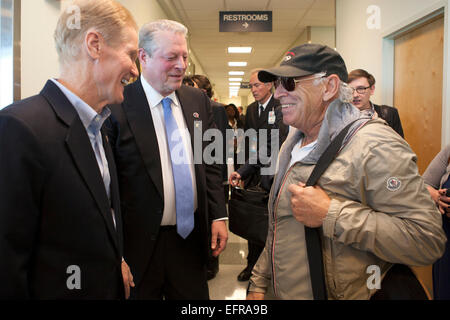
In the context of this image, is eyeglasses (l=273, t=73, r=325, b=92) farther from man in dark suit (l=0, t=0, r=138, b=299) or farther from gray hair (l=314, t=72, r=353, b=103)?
man in dark suit (l=0, t=0, r=138, b=299)

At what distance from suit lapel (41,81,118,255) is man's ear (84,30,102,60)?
159mm

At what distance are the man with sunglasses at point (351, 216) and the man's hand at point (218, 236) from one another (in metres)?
0.57

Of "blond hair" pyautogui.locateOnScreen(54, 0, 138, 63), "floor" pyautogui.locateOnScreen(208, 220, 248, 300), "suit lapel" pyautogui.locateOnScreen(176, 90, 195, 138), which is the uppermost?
"blond hair" pyautogui.locateOnScreen(54, 0, 138, 63)

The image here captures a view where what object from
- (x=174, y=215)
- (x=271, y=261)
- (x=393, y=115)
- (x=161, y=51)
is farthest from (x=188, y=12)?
(x=271, y=261)

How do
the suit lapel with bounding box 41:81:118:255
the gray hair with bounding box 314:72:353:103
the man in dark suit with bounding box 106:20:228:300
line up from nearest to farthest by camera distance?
the suit lapel with bounding box 41:81:118:255
the gray hair with bounding box 314:72:353:103
the man in dark suit with bounding box 106:20:228:300

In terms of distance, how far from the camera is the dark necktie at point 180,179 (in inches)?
60.8

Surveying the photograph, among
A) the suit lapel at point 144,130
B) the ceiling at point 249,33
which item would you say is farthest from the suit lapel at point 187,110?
the ceiling at point 249,33

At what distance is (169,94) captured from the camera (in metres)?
1.67

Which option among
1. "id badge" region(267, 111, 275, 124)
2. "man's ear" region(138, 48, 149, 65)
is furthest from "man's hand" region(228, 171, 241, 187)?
"man's ear" region(138, 48, 149, 65)

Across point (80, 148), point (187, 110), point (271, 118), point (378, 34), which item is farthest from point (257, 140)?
point (80, 148)

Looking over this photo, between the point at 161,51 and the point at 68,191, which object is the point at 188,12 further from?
the point at 68,191

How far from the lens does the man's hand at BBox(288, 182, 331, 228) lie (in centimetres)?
99

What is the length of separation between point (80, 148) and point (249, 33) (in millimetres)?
8130
